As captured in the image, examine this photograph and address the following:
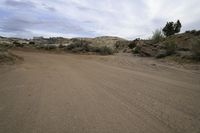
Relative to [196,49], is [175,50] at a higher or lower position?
lower

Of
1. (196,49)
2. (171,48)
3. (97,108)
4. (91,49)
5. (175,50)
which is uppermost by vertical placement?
(196,49)

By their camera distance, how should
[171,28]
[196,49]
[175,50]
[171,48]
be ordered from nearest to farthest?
[196,49] < [175,50] < [171,48] < [171,28]

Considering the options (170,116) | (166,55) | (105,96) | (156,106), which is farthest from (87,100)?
(166,55)

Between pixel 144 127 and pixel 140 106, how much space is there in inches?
49.1

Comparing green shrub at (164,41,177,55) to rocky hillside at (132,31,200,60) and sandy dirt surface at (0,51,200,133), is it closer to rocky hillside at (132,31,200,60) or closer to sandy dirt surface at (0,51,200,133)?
rocky hillside at (132,31,200,60)

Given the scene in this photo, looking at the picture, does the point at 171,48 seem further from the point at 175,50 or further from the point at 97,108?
the point at 97,108

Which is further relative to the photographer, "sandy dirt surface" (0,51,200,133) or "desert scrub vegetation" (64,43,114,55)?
"desert scrub vegetation" (64,43,114,55)

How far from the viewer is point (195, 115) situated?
4.60m

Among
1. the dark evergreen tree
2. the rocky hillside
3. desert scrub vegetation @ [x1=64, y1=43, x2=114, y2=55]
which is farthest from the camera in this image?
the dark evergreen tree

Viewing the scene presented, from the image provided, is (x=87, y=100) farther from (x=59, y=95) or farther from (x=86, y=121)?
(x=86, y=121)

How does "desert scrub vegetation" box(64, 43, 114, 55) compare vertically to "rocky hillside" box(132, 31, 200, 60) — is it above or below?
below

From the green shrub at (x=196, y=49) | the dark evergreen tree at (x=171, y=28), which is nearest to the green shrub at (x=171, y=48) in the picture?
the green shrub at (x=196, y=49)

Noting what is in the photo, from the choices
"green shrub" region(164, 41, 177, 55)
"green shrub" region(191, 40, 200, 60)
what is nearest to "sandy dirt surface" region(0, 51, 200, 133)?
"green shrub" region(191, 40, 200, 60)

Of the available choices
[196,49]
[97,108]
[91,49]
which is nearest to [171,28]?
[91,49]
